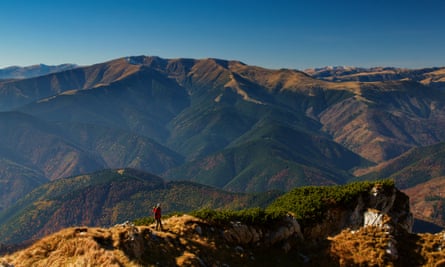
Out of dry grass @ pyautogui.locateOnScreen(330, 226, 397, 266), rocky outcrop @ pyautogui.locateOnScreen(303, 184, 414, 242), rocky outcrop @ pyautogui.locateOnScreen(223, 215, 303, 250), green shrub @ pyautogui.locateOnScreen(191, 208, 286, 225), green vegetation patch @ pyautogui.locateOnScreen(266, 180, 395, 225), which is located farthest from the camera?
green vegetation patch @ pyautogui.locateOnScreen(266, 180, 395, 225)

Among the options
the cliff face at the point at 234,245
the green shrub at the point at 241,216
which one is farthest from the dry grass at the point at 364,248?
the green shrub at the point at 241,216

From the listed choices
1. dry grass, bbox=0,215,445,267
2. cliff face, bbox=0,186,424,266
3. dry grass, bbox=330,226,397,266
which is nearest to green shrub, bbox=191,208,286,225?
cliff face, bbox=0,186,424,266

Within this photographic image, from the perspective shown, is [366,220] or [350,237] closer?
[350,237]

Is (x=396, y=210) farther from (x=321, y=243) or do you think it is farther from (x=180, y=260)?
(x=180, y=260)

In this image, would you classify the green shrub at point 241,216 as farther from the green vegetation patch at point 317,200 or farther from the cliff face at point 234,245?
the green vegetation patch at point 317,200

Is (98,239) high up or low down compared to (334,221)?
up

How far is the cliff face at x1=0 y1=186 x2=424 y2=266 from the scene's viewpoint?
3180 cm

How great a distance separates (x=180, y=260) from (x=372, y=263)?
20950 mm

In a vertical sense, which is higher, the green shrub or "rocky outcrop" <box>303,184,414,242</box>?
the green shrub

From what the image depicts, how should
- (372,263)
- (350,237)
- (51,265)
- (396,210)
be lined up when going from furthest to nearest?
(396,210)
(350,237)
(372,263)
(51,265)

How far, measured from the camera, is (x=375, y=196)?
185 feet

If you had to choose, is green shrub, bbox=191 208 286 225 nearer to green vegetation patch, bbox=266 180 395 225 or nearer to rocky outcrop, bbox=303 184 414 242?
green vegetation patch, bbox=266 180 395 225

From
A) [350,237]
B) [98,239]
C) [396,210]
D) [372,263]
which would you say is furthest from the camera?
[396,210]

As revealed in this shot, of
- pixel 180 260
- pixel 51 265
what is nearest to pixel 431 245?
pixel 180 260
